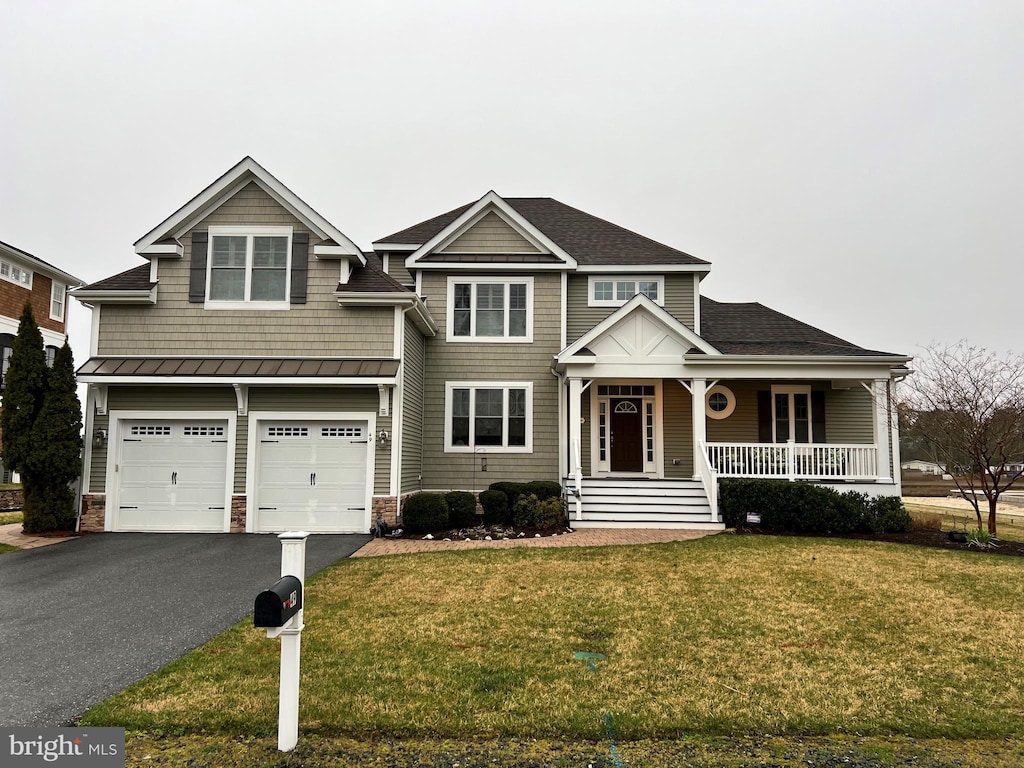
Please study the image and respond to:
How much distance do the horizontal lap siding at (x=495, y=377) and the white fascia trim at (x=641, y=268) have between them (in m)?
1.00

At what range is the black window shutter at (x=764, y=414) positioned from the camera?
637 inches

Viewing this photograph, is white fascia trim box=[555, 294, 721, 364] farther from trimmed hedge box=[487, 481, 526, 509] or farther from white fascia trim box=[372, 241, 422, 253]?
white fascia trim box=[372, 241, 422, 253]

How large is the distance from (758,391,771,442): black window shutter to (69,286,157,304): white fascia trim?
48.0 ft

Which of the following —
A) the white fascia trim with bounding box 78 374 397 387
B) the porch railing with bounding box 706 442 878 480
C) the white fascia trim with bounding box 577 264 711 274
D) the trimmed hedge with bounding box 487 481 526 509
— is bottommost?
the trimmed hedge with bounding box 487 481 526 509

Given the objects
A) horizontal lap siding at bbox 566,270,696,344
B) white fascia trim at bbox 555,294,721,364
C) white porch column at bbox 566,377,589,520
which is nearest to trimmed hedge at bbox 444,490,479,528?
white porch column at bbox 566,377,589,520

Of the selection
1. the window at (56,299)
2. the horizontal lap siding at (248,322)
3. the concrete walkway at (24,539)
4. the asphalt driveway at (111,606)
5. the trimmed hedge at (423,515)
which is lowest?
the concrete walkway at (24,539)

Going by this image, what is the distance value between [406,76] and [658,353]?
11314 millimetres

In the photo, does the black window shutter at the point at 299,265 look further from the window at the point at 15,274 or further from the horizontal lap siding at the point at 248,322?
the window at the point at 15,274

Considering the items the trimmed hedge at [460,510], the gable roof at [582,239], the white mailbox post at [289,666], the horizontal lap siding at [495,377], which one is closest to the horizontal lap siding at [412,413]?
the horizontal lap siding at [495,377]

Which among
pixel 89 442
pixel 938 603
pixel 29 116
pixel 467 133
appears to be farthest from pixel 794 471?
pixel 29 116

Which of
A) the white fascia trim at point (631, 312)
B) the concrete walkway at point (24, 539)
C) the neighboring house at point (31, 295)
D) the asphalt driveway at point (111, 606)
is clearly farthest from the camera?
the neighboring house at point (31, 295)

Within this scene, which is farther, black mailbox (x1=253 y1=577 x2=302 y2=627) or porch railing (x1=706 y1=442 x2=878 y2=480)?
porch railing (x1=706 y1=442 x2=878 y2=480)

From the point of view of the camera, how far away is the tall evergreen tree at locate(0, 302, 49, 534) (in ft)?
38.3

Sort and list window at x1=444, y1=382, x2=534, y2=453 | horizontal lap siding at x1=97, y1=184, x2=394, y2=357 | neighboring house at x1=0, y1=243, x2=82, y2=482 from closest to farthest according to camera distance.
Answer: horizontal lap siding at x1=97, y1=184, x2=394, y2=357, window at x1=444, y1=382, x2=534, y2=453, neighboring house at x1=0, y1=243, x2=82, y2=482
